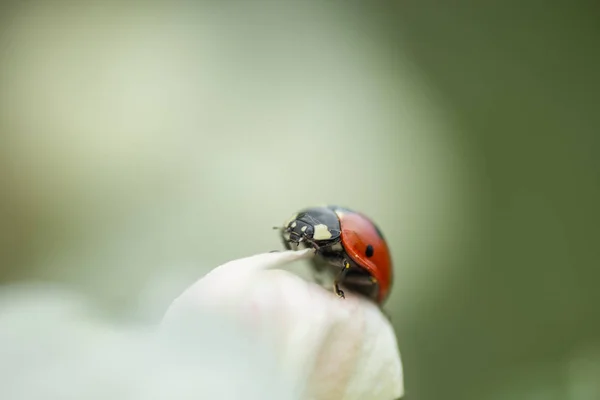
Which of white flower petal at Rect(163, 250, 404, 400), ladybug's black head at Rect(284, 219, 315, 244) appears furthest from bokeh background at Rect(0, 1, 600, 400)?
white flower petal at Rect(163, 250, 404, 400)

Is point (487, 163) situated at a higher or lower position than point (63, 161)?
higher

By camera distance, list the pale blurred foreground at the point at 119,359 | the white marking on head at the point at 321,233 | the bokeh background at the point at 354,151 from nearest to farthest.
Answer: the pale blurred foreground at the point at 119,359
the white marking on head at the point at 321,233
the bokeh background at the point at 354,151

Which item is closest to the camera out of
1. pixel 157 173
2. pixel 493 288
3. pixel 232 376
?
pixel 232 376

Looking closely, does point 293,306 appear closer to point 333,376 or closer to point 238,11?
point 333,376

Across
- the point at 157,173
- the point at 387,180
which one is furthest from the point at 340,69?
the point at 157,173

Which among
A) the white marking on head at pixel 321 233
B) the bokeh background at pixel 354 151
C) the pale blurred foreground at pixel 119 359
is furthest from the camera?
the bokeh background at pixel 354 151

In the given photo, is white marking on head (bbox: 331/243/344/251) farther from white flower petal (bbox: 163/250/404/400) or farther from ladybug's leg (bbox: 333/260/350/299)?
white flower petal (bbox: 163/250/404/400)

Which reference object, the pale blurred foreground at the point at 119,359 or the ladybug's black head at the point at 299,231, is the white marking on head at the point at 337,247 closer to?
the ladybug's black head at the point at 299,231

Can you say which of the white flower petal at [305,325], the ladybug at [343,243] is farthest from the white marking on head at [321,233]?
the white flower petal at [305,325]
